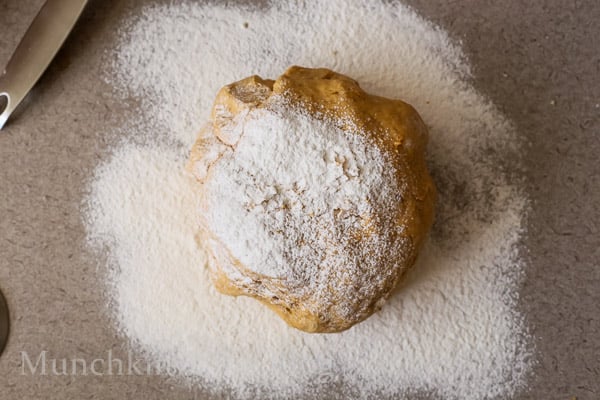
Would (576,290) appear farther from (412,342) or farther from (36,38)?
(36,38)

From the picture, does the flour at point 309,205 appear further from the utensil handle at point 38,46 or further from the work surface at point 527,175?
the utensil handle at point 38,46

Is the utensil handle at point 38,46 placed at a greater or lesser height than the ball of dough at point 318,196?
lesser

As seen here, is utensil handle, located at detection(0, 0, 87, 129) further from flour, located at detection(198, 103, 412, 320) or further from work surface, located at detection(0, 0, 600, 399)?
flour, located at detection(198, 103, 412, 320)

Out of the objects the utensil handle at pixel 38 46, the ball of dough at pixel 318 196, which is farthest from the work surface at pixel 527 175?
the ball of dough at pixel 318 196

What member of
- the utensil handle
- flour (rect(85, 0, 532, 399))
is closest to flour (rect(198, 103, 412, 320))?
flour (rect(85, 0, 532, 399))

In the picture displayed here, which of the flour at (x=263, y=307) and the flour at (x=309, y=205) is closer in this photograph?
the flour at (x=309, y=205)

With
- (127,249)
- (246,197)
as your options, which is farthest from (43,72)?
(246,197)
